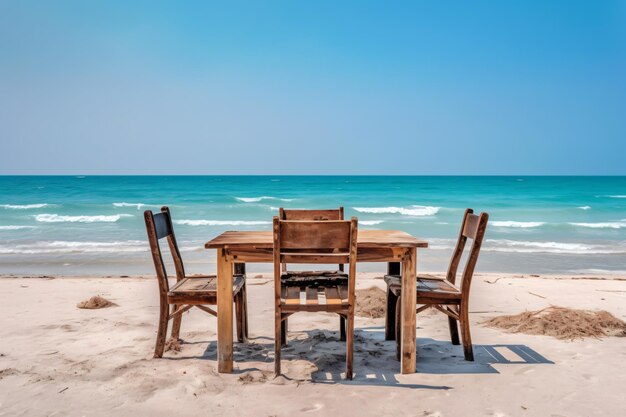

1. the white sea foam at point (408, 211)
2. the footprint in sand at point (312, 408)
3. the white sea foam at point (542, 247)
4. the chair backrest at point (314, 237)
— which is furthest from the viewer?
the white sea foam at point (408, 211)

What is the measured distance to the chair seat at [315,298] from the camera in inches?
135

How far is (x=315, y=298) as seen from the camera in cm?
364

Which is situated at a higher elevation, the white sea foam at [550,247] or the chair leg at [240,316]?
the chair leg at [240,316]

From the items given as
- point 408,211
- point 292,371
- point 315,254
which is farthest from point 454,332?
point 408,211

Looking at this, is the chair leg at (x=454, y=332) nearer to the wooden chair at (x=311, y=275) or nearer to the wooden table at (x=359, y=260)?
the wooden table at (x=359, y=260)

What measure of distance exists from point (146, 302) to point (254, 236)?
100 inches

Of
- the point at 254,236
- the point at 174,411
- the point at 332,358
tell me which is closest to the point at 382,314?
the point at 332,358

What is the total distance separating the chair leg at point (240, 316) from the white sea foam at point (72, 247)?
756 cm

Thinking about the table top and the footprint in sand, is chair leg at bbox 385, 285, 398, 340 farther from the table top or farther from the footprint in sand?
the footprint in sand

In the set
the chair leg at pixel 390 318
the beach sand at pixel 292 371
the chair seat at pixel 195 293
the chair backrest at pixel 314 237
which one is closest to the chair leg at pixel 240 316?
the beach sand at pixel 292 371

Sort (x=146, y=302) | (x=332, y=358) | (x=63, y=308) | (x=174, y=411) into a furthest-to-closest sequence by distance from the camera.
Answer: (x=146, y=302) → (x=63, y=308) → (x=332, y=358) → (x=174, y=411)

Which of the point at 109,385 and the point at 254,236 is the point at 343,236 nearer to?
the point at 254,236

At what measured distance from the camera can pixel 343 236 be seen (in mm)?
3350

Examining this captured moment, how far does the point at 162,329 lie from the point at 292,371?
1065 mm
